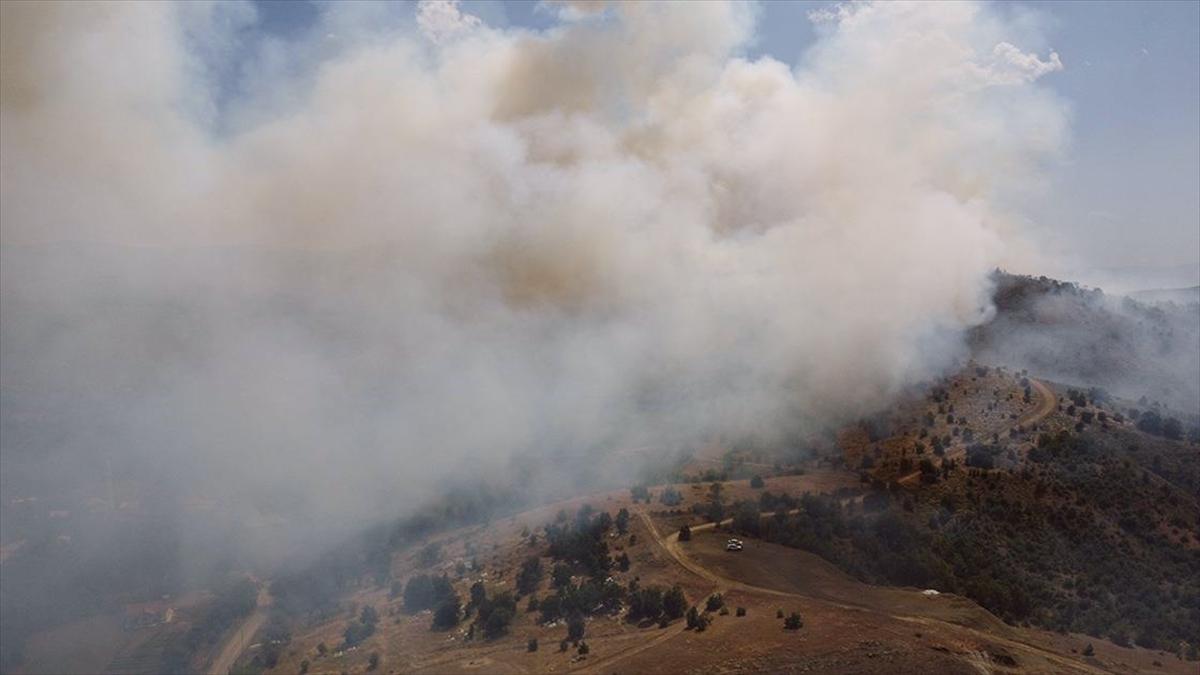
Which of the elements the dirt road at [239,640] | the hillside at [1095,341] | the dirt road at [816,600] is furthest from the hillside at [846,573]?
the hillside at [1095,341]

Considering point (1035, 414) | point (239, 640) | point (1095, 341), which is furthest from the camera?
point (1095, 341)

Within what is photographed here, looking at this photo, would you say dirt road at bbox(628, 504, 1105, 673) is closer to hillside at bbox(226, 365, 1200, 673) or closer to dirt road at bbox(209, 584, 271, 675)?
hillside at bbox(226, 365, 1200, 673)

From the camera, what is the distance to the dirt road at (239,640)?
33.4 meters

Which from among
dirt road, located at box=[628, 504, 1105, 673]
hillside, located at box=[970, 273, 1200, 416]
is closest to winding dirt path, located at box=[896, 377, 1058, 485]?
hillside, located at box=[970, 273, 1200, 416]

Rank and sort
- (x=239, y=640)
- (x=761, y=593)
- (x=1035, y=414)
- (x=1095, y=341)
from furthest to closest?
(x=1095, y=341), (x=1035, y=414), (x=239, y=640), (x=761, y=593)

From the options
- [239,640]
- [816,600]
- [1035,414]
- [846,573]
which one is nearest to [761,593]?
[816,600]

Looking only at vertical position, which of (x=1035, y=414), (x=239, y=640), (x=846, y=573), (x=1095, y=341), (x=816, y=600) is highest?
(x=1095, y=341)

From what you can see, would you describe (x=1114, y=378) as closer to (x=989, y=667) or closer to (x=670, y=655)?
(x=989, y=667)

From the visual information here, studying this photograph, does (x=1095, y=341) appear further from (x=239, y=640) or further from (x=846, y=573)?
(x=239, y=640)

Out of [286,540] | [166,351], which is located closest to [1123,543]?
[286,540]

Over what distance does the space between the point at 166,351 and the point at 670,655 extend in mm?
49485

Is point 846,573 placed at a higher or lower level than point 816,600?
lower

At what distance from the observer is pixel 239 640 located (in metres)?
35.5

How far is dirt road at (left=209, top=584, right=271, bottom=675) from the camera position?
3341 cm
